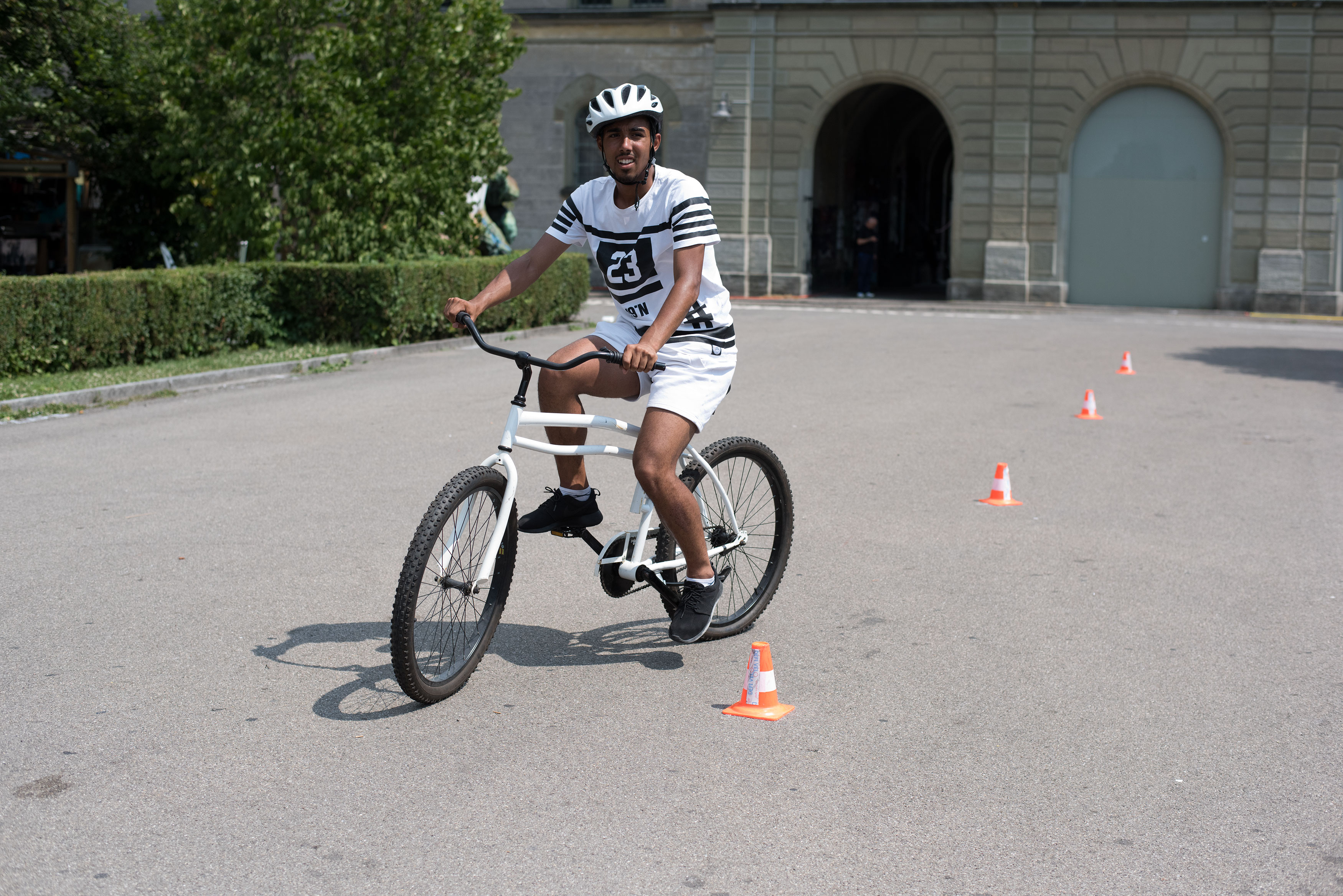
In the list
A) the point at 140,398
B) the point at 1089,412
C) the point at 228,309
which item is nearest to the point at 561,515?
the point at 1089,412

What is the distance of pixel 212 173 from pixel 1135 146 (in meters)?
19.2

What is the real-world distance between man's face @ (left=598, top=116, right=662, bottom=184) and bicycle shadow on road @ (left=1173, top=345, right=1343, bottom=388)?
12.5 m

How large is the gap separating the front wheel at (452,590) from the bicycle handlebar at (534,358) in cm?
38

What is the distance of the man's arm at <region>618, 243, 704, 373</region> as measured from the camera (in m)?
4.73

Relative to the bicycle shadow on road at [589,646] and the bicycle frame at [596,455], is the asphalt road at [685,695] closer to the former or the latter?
the bicycle shadow on road at [589,646]

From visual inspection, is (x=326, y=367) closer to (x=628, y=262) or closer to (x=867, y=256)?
(x=628, y=262)

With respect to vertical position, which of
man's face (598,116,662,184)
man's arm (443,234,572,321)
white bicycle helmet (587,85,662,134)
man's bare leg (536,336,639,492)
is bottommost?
man's bare leg (536,336,639,492)

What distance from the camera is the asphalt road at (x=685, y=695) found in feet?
12.1

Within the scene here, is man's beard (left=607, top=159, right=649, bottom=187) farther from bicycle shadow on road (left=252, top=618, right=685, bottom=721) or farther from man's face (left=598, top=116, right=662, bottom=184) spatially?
bicycle shadow on road (left=252, top=618, right=685, bottom=721)

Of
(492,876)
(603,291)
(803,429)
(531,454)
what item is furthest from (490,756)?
(603,291)

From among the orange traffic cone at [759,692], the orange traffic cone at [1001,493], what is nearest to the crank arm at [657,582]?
the orange traffic cone at [759,692]

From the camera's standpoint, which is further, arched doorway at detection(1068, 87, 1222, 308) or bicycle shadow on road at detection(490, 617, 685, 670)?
arched doorway at detection(1068, 87, 1222, 308)

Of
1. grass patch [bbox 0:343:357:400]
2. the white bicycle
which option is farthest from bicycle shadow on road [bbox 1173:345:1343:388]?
the white bicycle

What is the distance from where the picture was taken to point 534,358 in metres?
4.63
